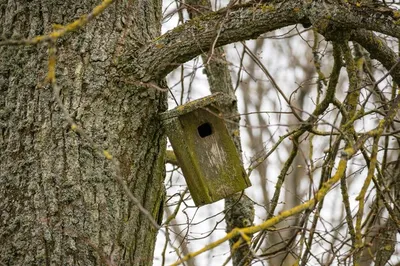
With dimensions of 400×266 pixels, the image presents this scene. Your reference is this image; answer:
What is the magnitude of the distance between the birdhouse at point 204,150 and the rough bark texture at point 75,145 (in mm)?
107

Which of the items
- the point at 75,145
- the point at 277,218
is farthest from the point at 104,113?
the point at 277,218

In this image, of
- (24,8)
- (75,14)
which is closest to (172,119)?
(75,14)

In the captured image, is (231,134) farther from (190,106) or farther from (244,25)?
(244,25)

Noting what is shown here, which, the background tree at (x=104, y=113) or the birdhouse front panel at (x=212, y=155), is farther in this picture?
the birdhouse front panel at (x=212, y=155)

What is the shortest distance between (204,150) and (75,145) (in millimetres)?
680

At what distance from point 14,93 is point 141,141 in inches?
24.5

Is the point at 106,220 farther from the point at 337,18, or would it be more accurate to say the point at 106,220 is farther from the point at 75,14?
the point at 337,18

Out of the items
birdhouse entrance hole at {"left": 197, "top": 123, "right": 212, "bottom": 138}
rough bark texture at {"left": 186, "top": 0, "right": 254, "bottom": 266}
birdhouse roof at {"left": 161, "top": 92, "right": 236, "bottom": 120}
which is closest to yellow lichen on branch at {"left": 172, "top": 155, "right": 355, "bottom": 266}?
birdhouse roof at {"left": 161, "top": 92, "right": 236, "bottom": 120}

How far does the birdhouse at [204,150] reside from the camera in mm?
3244

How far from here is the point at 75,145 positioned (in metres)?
2.99

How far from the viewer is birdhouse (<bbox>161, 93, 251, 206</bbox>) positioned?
324 cm

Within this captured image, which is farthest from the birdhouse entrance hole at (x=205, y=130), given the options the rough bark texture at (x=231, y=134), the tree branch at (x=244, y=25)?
the rough bark texture at (x=231, y=134)

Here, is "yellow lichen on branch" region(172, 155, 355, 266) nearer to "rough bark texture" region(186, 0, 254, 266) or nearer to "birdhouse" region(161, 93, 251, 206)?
"birdhouse" region(161, 93, 251, 206)

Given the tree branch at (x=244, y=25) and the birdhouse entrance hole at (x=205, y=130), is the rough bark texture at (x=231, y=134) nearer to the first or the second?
the birdhouse entrance hole at (x=205, y=130)
